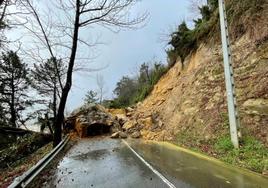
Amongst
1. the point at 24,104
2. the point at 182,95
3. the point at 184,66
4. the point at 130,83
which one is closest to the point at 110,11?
the point at 182,95

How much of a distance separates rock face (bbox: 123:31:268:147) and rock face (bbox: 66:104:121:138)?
1.56m

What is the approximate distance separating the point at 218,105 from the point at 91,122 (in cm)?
1479

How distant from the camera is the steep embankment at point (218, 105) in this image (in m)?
13.8

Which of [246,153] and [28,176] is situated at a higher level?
[246,153]

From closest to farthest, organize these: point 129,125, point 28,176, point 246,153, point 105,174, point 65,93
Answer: point 28,176 → point 105,174 → point 246,153 → point 65,93 → point 129,125

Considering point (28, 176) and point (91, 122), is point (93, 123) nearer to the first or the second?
point (91, 122)

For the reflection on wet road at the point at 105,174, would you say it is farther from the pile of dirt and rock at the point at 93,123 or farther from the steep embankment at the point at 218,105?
the pile of dirt and rock at the point at 93,123

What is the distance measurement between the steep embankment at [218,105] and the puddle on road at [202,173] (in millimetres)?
943

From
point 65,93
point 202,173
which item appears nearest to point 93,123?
point 65,93

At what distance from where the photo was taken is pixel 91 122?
30609 mm

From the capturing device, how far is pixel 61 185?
9555 millimetres

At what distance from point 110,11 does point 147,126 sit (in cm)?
1001

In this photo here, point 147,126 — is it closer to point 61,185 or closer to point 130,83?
point 61,185

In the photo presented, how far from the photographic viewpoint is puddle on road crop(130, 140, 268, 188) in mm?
8977
